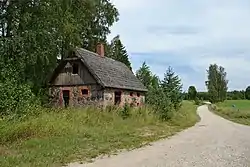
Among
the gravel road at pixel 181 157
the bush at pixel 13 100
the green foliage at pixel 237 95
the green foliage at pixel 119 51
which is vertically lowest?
the gravel road at pixel 181 157

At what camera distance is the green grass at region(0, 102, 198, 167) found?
11.1 metres

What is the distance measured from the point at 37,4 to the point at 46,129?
1197 centimetres

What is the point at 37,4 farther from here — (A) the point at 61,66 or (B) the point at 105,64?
(B) the point at 105,64

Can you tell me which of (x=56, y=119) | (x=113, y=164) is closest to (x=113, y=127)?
(x=56, y=119)

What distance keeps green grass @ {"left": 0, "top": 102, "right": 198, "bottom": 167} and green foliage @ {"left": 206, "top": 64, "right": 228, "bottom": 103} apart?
3300 inches

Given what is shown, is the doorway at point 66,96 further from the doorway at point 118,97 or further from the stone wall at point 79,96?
the doorway at point 118,97

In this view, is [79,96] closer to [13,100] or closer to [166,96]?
[166,96]

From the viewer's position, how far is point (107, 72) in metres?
34.3

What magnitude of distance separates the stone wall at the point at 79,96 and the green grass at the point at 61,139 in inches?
369

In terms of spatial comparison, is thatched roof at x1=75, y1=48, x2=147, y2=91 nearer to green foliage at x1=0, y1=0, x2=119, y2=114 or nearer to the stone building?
the stone building

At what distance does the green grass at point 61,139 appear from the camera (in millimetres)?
11141

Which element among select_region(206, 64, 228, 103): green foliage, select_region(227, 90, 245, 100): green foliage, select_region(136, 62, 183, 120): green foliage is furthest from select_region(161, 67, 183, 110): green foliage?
select_region(227, 90, 245, 100): green foliage

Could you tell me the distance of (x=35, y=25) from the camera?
24766 mm

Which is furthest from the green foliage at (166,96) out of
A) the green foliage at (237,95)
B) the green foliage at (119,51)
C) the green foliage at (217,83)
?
the green foliage at (237,95)
